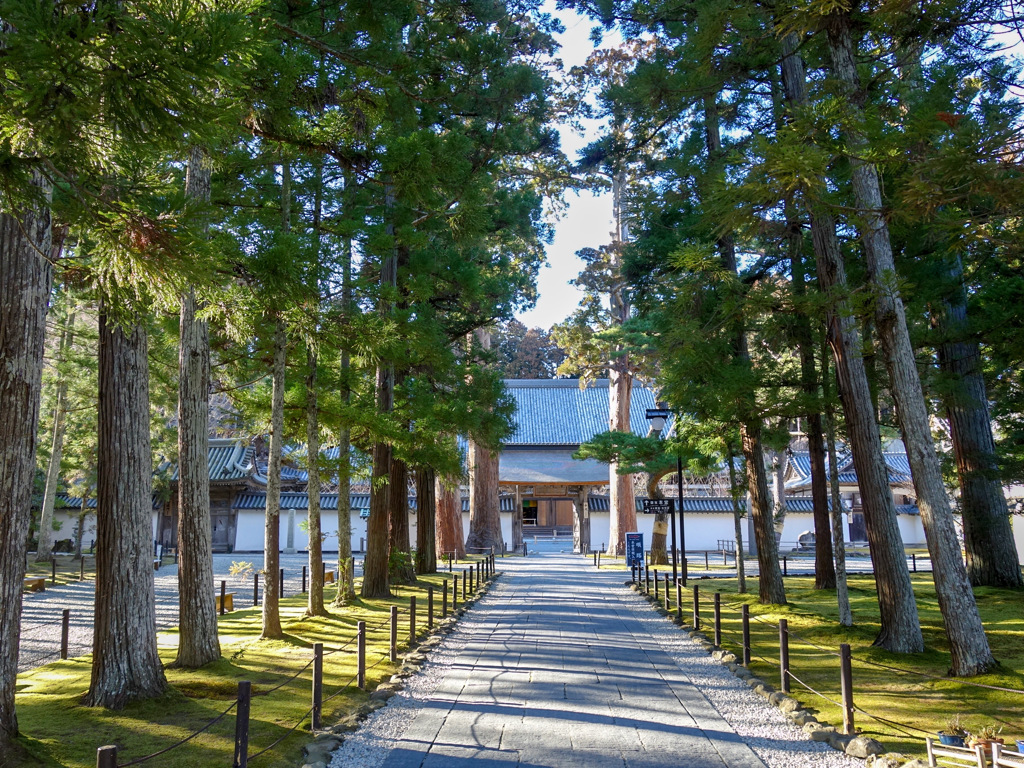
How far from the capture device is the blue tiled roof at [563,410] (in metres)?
39.2

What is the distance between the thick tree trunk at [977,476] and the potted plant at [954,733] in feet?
33.9

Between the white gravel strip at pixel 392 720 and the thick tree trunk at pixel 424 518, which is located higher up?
the thick tree trunk at pixel 424 518

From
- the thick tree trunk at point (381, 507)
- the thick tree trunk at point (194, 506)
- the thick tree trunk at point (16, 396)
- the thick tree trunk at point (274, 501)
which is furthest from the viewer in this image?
the thick tree trunk at point (381, 507)

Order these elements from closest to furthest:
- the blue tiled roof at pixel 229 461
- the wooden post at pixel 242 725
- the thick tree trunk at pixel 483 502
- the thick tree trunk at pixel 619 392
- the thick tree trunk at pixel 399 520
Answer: the wooden post at pixel 242 725 → the thick tree trunk at pixel 399 520 → the thick tree trunk at pixel 619 392 → the thick tree trunk at pixel 483 502 → the blue tiled roof at pixel 229 461

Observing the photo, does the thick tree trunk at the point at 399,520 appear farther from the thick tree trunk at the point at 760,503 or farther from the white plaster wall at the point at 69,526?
the white plaster wall at the point at 69,526

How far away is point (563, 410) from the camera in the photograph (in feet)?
137

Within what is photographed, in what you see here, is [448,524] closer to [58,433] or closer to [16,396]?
[58,433]

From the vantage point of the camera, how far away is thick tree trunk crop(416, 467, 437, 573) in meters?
21.2

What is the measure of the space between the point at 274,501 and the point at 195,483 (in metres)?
2.03

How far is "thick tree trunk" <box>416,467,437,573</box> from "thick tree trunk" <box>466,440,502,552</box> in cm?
970

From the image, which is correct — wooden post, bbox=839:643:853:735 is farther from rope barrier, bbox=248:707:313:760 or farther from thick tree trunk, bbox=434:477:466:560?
thick tree trunk, bbox=434:477:466:560

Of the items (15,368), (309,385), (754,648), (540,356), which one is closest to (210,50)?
(15,368)

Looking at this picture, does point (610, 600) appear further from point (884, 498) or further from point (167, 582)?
point (167, 582)

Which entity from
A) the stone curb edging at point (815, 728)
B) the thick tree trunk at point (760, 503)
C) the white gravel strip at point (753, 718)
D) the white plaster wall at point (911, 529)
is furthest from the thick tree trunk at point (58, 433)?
the white plaster wall at point (911, 529)
